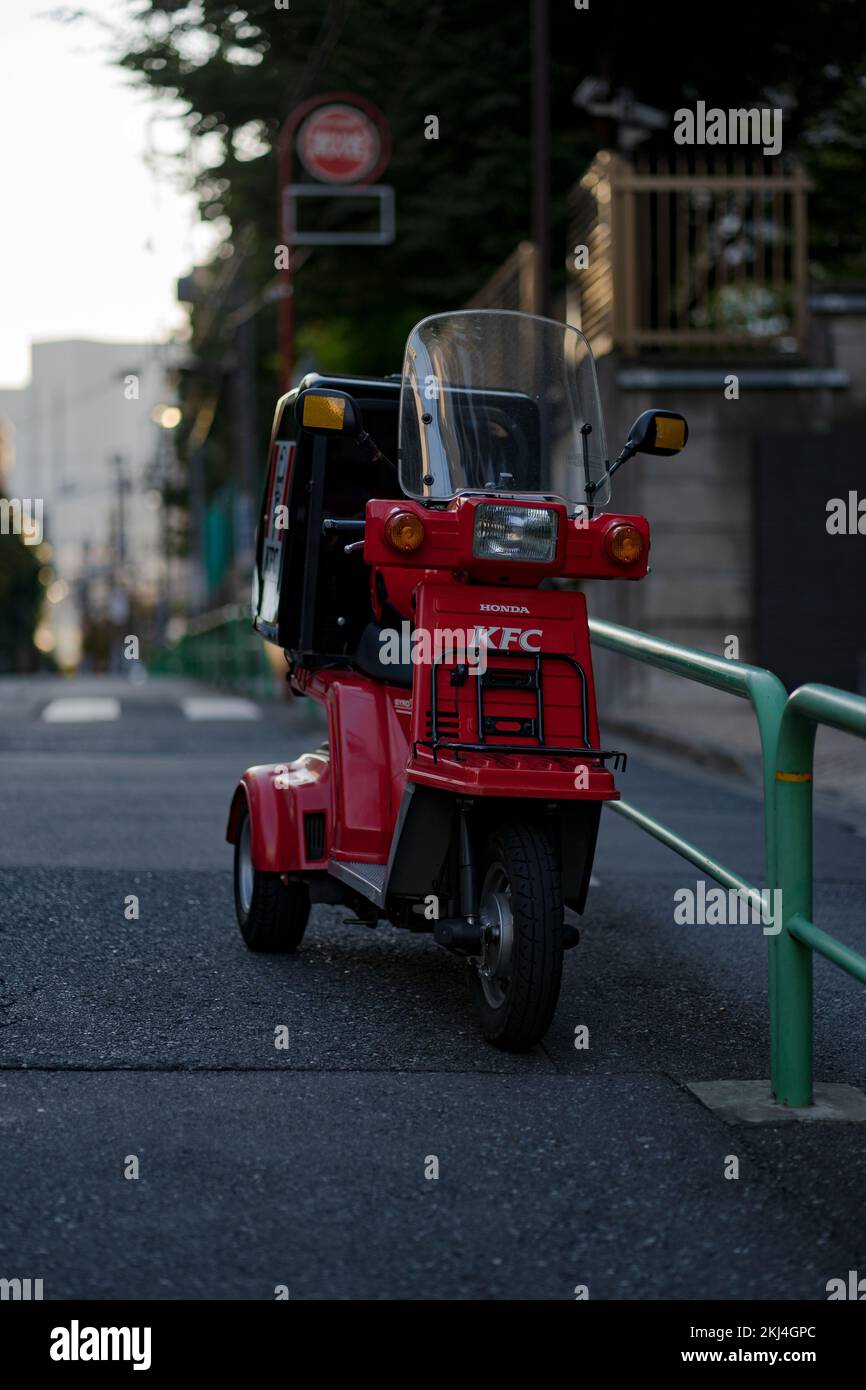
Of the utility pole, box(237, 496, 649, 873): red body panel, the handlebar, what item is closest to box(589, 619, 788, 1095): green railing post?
box(237, 496, 649, 873): red body panel

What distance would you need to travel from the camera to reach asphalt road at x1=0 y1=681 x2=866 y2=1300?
10.9 feet

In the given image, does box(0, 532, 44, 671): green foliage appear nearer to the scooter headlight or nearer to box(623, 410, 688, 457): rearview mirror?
box(623, 410, 688, 457): rearview mirror

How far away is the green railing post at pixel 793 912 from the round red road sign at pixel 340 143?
1668 cm

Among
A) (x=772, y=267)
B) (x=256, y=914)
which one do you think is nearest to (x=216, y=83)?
(x=772, y=267)

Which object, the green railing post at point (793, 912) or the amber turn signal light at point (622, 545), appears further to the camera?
the amber turn signal light at point (622, 545)

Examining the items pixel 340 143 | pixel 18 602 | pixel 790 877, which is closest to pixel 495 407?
pixel 790 877

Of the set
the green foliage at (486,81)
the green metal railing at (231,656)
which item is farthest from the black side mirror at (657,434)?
the green foliage at (486,81)

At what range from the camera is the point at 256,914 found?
5938 millimetres

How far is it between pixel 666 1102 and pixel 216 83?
773 inches

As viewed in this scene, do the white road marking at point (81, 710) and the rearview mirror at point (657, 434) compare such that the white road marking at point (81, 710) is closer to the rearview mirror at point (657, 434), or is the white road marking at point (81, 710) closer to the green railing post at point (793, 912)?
the rearview mirror at point (657, 434)

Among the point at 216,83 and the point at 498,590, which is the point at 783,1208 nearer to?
the point at 498,590

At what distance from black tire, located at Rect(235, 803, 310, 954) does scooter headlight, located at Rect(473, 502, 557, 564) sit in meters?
1.56

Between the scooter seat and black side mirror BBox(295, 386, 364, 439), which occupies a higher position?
black side mirror BBox(295, 386, 364, 439)

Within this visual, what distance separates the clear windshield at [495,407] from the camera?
5.09 metres
